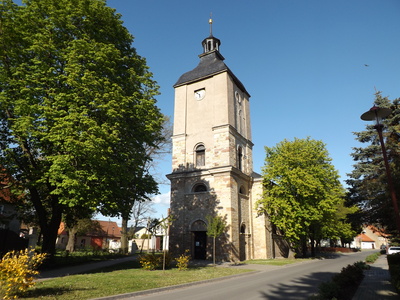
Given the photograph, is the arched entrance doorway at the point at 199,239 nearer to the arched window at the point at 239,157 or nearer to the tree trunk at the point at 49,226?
the arched window at the point at 239,157

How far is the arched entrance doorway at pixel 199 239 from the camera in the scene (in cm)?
2231

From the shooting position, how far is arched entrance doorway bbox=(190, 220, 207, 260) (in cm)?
2231

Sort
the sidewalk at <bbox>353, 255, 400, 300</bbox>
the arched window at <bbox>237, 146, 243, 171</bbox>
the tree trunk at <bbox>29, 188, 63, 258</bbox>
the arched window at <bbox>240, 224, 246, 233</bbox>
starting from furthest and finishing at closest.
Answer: the arched window at <bbox>237, 146, 243, 171</bbox> → the arched window at <bbox>240, 224, 246, 233</bbox> → the tree trunk at <bbox>29, 188, 63, 258</bbox> → the sidewalk at <bbox>353, 255, 400, 300</bbox>

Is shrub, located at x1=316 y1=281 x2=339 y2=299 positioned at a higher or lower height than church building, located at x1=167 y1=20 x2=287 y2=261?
lower

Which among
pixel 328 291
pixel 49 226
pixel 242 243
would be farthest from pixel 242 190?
pixel 328 291

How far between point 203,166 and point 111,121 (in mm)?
11822

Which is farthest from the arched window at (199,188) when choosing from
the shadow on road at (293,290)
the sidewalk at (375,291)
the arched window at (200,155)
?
the sidewalk at (375,291)

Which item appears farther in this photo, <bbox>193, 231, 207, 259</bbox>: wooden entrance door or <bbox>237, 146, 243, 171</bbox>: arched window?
<bbox>237, 146, 243, 171</bbox>: arched window

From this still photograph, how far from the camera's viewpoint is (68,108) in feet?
45.8

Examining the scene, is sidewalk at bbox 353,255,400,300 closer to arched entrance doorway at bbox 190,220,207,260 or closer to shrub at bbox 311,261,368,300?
shrub at bbox 311,261,368,300

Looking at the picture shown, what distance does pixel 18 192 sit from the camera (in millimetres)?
14688

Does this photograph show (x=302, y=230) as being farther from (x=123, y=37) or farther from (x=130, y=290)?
(x=123, y=37)

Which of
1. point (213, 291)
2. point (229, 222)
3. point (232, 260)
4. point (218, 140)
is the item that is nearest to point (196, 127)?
point (218, 140)

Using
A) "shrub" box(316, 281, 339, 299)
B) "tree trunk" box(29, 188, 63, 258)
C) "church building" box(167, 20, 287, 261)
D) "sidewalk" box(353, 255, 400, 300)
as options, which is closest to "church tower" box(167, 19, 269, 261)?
"church building" box(167, 20, 287, 261)
